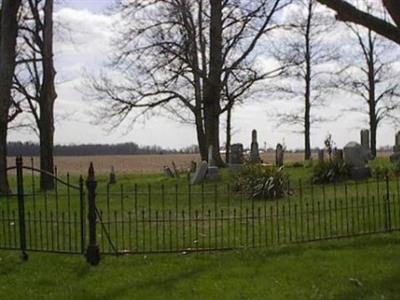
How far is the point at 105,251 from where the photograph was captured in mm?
9531

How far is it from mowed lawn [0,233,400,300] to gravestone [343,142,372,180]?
11232 millimetres

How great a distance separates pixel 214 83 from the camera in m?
32.5

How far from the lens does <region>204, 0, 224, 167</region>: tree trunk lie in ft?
106

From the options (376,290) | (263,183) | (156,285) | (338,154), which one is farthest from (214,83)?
(376,290)

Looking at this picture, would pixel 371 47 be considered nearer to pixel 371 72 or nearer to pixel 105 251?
pixel 371 72

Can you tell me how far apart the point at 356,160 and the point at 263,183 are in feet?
18.1

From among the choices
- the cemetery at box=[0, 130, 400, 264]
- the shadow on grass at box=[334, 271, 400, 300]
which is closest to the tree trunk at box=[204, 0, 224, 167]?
the cemetery at box=[0, 130, 400, 264]

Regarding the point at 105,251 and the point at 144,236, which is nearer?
the point at 105,251

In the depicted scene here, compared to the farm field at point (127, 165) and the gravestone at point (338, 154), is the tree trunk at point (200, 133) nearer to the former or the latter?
the farm field at point (127, 165)

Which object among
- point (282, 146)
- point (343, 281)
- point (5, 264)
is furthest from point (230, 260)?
point (282, 146)

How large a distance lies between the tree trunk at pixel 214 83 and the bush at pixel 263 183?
13638 mm

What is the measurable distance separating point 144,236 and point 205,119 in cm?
2323

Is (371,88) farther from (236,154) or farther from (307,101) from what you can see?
(236,154)

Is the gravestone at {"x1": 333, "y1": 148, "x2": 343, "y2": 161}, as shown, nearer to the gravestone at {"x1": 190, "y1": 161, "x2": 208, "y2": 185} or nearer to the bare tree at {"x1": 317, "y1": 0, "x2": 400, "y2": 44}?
the gravestone at {"x1": 190, "y1": 161, "x2": 208, "y2": 185}
